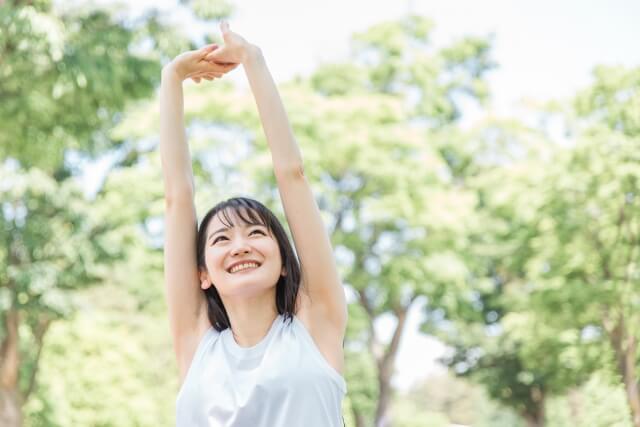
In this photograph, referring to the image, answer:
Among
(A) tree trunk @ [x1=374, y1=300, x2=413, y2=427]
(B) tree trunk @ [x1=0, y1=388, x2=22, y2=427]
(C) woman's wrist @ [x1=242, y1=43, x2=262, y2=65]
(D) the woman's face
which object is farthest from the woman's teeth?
(A) tree trunk @ [x1=374, y1=300, x2=413, y2=427]

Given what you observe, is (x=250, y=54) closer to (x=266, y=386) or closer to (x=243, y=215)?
(x=243, y=215)

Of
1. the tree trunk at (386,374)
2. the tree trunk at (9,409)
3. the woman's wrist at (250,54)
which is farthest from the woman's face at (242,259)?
the tree trunk at (386,374)

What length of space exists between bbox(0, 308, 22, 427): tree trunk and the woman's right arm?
1325cm

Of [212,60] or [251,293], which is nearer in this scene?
[251,293]

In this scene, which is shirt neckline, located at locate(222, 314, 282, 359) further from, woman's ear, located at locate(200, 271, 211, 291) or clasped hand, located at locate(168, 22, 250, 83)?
clasped hand, located at locate(168, 22, 250, 83)

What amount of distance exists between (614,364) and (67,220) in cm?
1008

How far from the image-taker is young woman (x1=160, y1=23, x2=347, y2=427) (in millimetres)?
1535

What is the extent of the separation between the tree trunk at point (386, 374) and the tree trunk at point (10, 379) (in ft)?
28.2

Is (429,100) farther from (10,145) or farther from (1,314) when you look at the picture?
→ (10,145)

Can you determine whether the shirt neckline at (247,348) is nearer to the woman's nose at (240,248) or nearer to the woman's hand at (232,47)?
the woman's nose at (240,248)

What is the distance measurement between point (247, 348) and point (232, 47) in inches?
24.4

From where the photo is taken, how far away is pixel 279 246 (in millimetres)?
1757

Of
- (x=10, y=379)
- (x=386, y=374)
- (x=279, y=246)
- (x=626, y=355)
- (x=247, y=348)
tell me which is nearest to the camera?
(x=247, y=348)

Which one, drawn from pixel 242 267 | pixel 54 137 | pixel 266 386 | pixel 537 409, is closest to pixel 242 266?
pixel 242 267
